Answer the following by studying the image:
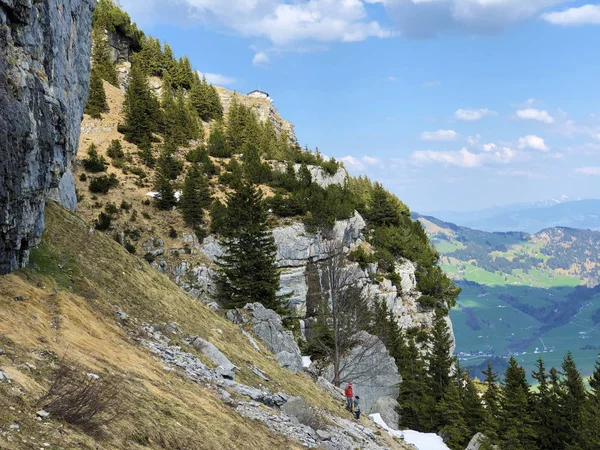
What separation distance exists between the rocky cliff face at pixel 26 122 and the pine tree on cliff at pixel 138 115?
46173mm

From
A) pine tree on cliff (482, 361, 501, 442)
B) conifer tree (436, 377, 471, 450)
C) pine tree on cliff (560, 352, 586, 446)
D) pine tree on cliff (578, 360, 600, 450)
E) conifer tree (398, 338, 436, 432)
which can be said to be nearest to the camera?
pine tree on cliff (578, 360, 600, 450)

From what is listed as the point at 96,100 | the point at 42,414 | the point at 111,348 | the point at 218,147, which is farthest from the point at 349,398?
the point at 96,100

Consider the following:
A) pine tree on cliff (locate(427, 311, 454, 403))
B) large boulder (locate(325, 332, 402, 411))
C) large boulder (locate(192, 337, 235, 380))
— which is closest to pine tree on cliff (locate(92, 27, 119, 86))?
large boulder (locate(325, 332, 402, 411))

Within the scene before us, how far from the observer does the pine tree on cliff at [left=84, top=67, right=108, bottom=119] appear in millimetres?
62938

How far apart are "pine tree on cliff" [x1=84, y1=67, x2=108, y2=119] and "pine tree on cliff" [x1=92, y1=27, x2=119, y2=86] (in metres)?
9.71

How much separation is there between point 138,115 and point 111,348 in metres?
55.5

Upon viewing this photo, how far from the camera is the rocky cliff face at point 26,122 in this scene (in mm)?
11727

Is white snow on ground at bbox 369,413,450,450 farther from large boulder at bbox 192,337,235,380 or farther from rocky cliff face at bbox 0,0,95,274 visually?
rocky cliff face at bbox 0,0,95,274

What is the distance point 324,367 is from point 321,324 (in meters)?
3.65

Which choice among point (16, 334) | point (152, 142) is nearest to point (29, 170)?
point (16, 334)

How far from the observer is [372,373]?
1396 inches

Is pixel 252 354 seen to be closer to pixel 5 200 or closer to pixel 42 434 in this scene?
pixel 5 200

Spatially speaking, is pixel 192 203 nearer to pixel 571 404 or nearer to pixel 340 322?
pixel 340 322

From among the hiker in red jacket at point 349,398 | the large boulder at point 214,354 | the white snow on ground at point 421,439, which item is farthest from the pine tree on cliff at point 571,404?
the large boulder at point 214,354
